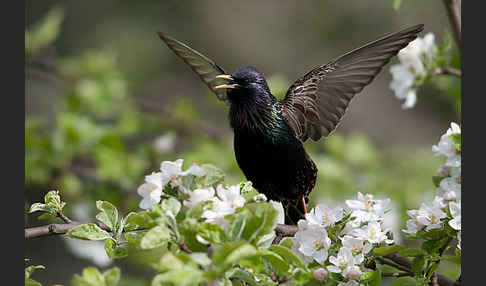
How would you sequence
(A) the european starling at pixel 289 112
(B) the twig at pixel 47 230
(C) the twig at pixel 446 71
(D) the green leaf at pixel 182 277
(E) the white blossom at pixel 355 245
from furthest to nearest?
(C) the twig at pixel 446 71 < (A) the european starling at pixel 289 112 < (E) the white blossom at pixel 355 245 < (B) the twig at pixel 47 230 < (D) the green leaf at pixel 182 277

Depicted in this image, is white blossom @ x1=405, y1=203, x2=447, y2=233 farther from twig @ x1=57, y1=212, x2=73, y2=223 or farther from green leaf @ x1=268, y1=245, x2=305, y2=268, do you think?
twig @ x1=57, y1=212, x2=73, y2=223

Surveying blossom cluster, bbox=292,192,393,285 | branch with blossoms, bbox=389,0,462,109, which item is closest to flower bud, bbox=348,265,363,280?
blossom cluster, bbox=292,192,393,285

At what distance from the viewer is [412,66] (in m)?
2.00

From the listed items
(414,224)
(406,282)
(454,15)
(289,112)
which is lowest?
(406,282)

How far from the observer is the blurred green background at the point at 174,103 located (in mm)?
2943

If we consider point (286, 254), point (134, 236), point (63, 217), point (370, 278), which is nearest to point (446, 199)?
point (370, 278)

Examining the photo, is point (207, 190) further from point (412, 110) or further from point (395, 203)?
point (412, 110)

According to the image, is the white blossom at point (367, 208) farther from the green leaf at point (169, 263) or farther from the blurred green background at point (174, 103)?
the blurred green background at point (174, 103)

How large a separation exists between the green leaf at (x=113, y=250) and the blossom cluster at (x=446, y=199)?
1.86 feet

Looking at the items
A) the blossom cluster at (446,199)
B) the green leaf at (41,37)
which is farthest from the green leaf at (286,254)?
the green leaf at (41,37)

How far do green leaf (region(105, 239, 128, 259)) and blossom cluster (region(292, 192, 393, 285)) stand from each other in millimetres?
316

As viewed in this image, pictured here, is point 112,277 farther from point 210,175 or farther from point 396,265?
point 396,265

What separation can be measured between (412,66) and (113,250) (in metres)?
1.22

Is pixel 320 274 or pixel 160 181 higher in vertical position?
pixel 160 181
